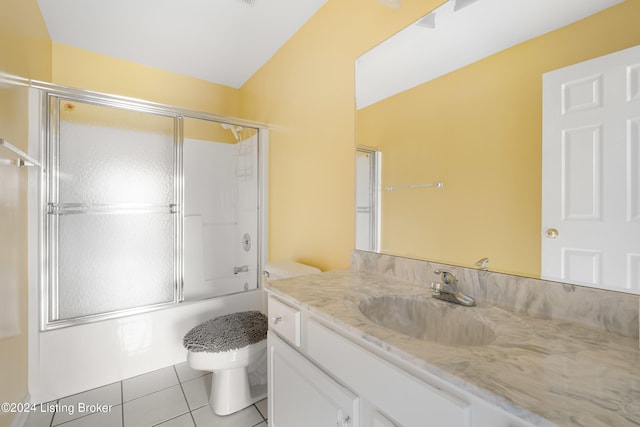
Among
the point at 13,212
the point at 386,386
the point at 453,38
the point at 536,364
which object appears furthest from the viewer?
the point at 13,212

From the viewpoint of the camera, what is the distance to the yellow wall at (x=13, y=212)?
1188 millimetres

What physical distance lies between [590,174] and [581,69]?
0.31 m

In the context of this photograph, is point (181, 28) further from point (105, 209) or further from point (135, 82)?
point (105, 209)

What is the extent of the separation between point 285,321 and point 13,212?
58.4 inches

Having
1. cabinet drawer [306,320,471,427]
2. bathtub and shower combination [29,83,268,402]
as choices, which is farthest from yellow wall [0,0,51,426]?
cabinet drawer [306,320,471,427]

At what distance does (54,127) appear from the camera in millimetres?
1699

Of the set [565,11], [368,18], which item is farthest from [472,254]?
[368,18]

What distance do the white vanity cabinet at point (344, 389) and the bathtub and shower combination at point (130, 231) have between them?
130cm

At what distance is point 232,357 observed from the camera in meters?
1.45

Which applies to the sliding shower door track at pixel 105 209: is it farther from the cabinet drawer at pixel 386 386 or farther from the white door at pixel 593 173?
the white door at pixel 593 173

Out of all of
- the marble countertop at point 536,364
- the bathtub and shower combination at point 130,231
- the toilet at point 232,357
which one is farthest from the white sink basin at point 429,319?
the bathtub and shower combination at point 130,231

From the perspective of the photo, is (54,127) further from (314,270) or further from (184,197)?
(314,270)

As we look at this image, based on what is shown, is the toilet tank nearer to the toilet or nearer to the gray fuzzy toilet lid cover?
the toilet

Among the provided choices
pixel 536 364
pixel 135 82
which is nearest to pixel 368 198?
pixel 536 364
